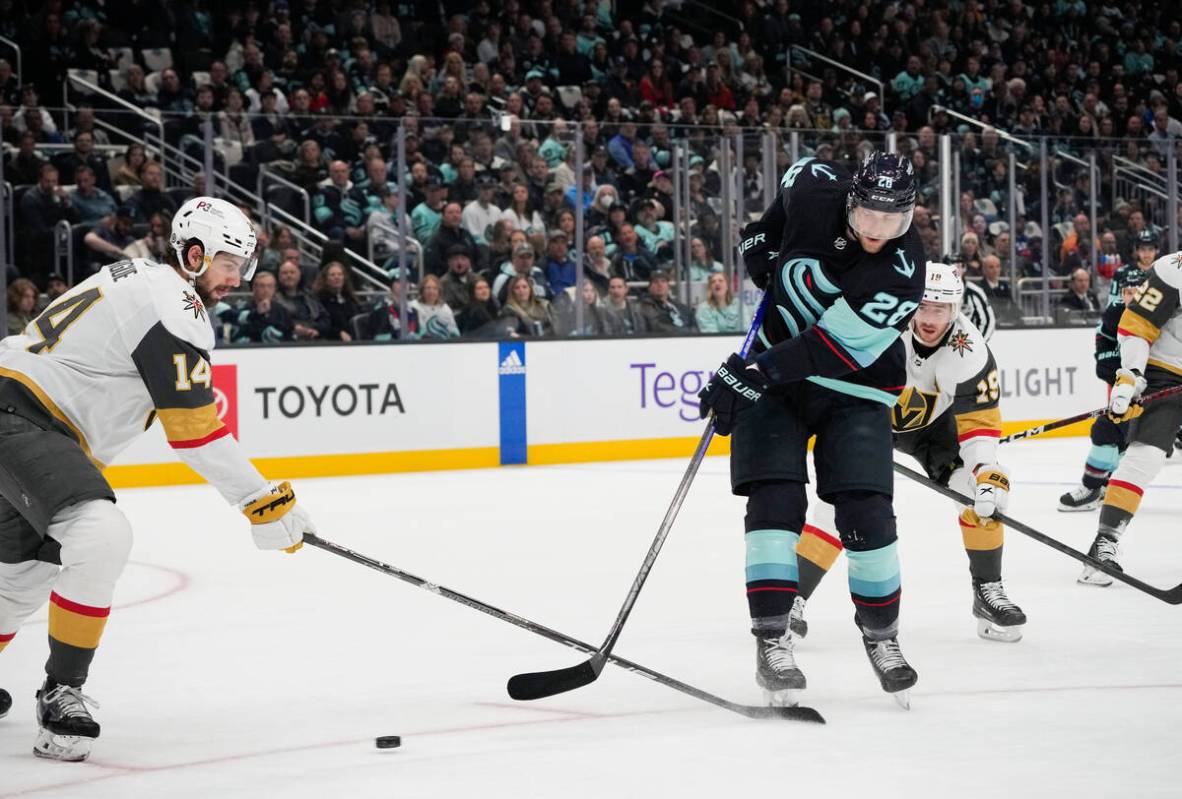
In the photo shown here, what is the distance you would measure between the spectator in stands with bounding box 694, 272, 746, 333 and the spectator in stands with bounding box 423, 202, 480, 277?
174cm

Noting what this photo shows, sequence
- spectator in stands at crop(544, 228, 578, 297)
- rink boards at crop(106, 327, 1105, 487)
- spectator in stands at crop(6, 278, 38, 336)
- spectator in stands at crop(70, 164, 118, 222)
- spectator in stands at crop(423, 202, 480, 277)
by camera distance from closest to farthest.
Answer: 1. spectator in stands at crop(6, 278, 38, 336)
2. spectator in stands at crop(70, 164, 118, 222)
3. rink boards at crop(106, 327, 1105, 487)
4. spectator in stands at crop(423, 202, 480, 277)
5. spectator in stands at crop(544, 228, 578, 297)

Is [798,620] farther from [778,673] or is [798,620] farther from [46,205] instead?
[46,205]

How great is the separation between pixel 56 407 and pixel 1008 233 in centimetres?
916

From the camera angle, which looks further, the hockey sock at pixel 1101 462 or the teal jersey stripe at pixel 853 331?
the hockey sock at pixel 1101 462

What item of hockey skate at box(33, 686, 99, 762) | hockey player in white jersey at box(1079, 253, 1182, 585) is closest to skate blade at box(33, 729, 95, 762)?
hockey skate at box(33, 686, 99, 762)

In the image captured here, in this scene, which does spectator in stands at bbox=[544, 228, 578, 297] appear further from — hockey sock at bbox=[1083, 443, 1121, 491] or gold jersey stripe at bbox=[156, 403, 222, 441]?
gold jersey stripe at bbox=[156, 403, 222, 441]

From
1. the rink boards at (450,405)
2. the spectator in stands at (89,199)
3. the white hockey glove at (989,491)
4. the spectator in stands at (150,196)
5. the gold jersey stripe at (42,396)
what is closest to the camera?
the gold jersey stripe at (42,396)

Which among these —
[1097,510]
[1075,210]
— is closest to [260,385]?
[1097,510]

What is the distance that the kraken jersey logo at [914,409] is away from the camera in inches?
181

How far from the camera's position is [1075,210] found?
11.7 metres

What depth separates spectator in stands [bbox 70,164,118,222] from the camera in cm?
869

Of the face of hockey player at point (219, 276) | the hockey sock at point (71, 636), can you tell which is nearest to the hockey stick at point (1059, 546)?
the face of hockey player at point (219, 276)

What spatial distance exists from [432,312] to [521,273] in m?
0.66

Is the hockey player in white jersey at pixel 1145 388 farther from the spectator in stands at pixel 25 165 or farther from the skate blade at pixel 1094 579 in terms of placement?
the spectator in stands at pixel 25 165
